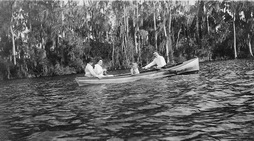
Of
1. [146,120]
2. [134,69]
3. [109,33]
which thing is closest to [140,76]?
[134,69]

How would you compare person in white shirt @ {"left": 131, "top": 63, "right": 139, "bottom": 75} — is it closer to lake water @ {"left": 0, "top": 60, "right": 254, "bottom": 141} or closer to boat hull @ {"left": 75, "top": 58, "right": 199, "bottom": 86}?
boat hull @ {"left": 75, "top": 58, "right": 199, "bottom": 86}

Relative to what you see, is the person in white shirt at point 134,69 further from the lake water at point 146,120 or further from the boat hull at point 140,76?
the lake water at point 146,120

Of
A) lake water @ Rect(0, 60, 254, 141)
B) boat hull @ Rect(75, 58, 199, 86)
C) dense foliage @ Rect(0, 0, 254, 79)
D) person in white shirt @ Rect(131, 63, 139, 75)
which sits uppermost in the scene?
dense foliage @ Rect(0, 0, 254, 79)

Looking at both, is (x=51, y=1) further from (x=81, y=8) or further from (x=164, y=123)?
(x=164, y=123)

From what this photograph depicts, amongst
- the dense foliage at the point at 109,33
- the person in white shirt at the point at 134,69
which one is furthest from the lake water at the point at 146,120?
the dense foliage at the point at 109,33

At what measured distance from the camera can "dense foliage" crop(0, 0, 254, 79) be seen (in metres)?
46.8

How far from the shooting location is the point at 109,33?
184 ft

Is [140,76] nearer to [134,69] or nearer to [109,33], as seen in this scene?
[134,69]

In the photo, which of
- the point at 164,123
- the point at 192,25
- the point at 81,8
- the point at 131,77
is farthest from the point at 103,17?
the point at 164,123

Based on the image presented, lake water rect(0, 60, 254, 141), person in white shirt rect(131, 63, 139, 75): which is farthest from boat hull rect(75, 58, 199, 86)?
lake water rect(0, 60, 254, 141)

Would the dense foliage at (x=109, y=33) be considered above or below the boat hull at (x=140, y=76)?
above

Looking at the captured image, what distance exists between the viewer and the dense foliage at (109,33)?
1841 inches

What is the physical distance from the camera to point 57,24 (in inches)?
1970

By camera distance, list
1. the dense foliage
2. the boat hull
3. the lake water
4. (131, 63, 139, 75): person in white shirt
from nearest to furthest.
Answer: the lake water → the boat hull → (131, 63, 139, 75): person in white shirt → the dense foliage
